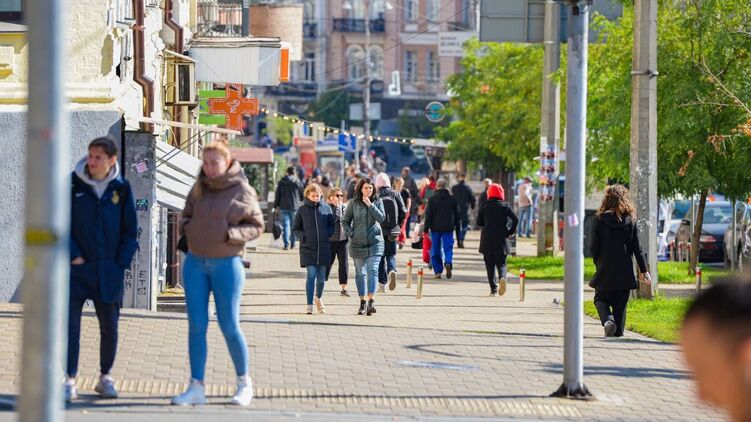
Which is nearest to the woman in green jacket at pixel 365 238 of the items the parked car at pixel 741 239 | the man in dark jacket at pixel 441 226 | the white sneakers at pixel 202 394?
Answer: the man in dark jacket at pixel 441 226

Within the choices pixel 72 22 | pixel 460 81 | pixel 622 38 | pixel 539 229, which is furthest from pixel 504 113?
pixel 72 22

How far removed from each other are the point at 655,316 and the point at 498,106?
90.4 feet

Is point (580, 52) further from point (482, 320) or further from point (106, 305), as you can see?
point (482, 320)

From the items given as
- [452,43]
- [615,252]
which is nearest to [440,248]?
[615,252]

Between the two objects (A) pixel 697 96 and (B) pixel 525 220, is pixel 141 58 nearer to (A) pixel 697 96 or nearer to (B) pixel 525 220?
(A) pixel 697 96

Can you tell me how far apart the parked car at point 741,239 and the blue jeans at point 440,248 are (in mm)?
4671

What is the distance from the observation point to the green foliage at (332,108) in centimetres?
8988

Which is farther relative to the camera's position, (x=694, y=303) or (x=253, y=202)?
(x=253, y=202)

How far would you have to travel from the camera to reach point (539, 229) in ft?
99.7

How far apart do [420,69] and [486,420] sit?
86.6 meters

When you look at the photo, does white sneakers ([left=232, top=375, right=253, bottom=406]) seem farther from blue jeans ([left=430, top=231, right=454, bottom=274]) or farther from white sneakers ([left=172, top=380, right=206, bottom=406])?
blue jeans ([left=430, top=231, right=454, bottom=274])

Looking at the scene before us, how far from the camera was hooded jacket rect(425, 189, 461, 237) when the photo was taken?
23.5m

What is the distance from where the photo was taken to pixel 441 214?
2359cm

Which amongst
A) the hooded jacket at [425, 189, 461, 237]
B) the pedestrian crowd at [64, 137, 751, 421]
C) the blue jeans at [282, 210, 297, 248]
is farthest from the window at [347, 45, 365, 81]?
the pedestrian crowd at [64, 137, 751, 421]
